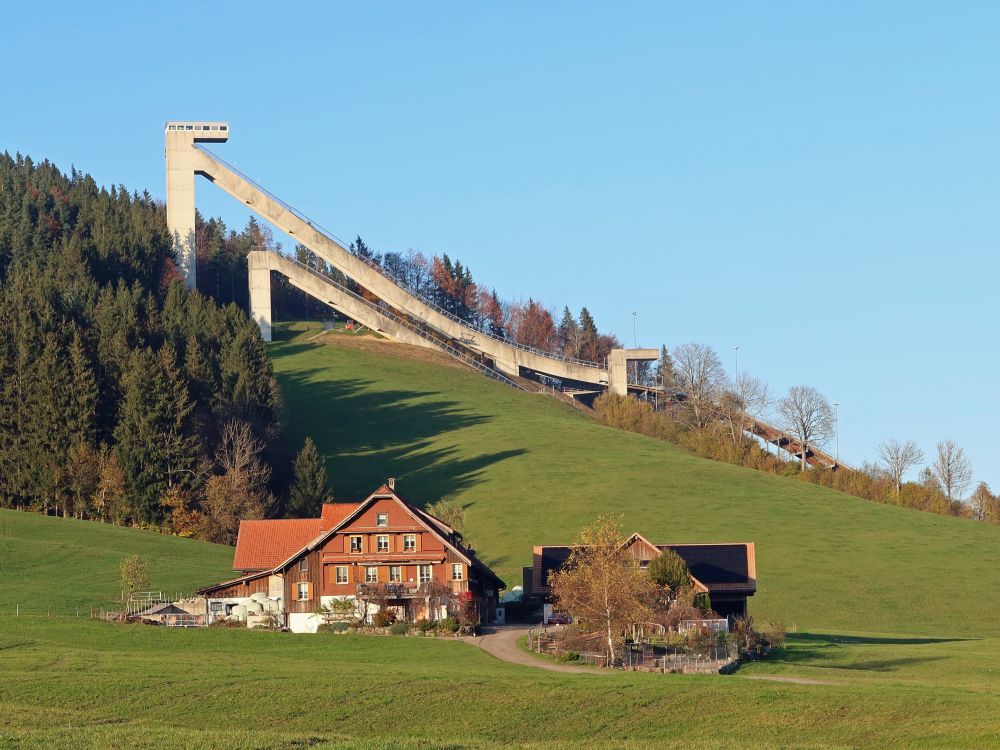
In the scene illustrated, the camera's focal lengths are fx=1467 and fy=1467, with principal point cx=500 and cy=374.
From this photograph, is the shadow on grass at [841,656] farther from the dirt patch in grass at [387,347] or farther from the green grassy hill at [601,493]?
the dirt patch in grass at [387,347]

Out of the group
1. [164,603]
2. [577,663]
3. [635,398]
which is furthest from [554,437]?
[577,663]

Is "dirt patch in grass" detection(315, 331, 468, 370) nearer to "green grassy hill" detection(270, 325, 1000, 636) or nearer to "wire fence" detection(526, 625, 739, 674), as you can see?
"green grassy hill" detection(270, 325, 1000, 636)

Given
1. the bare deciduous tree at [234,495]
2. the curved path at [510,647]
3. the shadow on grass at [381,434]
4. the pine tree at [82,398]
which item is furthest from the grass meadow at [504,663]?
the pine tree at [82,398]

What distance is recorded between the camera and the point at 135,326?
12369 centimetres

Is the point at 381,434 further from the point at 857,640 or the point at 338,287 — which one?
the point at 857,640

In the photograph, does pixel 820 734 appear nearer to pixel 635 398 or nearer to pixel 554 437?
pixel 554 437

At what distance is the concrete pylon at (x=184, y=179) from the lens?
558 ft

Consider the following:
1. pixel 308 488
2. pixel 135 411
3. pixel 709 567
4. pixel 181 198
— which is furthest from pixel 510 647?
pixel 181 198

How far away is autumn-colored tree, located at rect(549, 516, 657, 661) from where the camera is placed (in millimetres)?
64812

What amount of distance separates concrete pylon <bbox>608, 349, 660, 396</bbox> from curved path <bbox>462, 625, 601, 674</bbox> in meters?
98.2

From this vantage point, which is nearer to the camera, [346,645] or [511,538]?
[346,645]

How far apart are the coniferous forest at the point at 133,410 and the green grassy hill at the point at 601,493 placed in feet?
33.5

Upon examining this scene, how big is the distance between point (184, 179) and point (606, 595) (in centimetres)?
11817

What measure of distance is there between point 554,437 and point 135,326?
136ft
